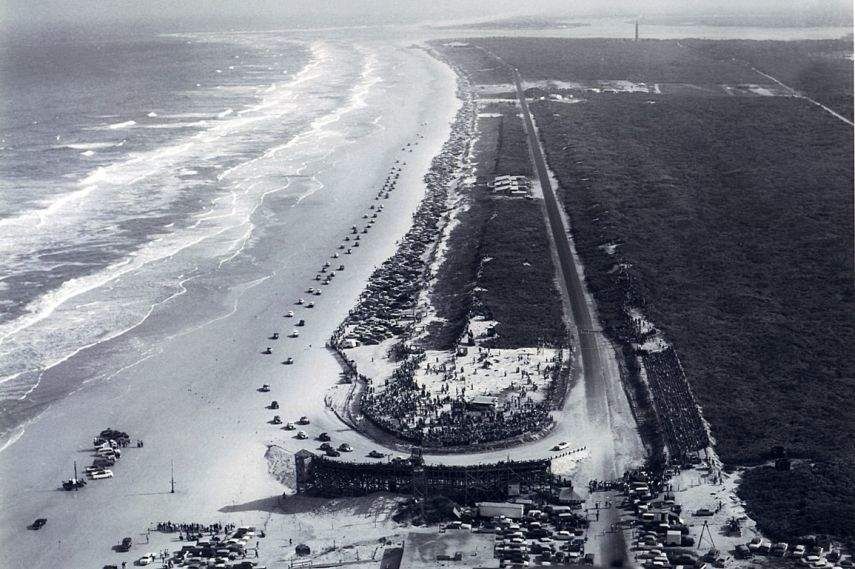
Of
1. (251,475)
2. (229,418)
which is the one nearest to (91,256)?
(229,418)

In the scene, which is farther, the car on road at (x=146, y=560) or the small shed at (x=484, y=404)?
the small shed at (x=484, y=404)

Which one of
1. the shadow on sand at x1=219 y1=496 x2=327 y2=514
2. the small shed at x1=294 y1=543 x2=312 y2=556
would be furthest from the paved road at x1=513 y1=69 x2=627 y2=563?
the shadow on sand at x1=219 y1=496 x2=327 y2=514

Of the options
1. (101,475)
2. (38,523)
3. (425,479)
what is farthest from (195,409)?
(425,479)

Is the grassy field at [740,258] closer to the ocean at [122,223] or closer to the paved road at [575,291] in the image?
the paved road at [575,291]

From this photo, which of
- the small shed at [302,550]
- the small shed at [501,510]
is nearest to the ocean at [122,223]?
the small shed at [302,550]

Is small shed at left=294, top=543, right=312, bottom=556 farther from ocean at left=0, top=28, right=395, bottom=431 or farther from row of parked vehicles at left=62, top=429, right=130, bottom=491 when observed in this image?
ocean at left=0, top=28, right=395, bottom=431
